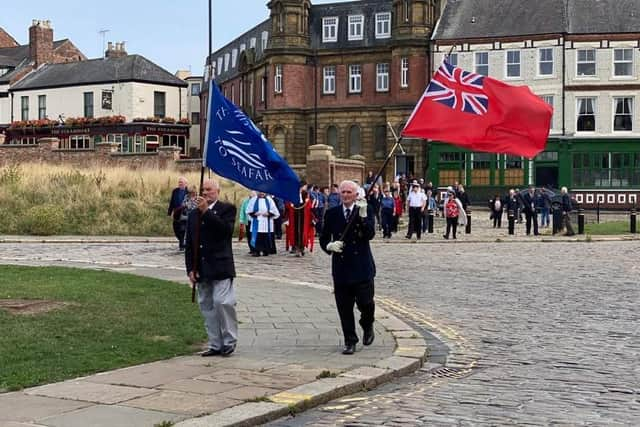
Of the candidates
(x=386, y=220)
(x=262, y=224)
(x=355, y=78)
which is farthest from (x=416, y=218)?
(x=355, y=78)

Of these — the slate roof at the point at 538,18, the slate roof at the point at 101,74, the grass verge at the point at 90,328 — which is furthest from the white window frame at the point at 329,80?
the grass verge at the point at 90,328

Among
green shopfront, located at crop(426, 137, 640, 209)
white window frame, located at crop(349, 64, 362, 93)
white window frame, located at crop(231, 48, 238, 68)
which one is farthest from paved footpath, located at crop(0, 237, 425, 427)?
white window frame, located at crop(231, 48, 238, 68)

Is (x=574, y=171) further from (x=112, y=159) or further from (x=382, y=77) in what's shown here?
(x=112, y=159)

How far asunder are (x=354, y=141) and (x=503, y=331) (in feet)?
162

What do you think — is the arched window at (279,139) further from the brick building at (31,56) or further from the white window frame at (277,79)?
the brick building at (31,56)

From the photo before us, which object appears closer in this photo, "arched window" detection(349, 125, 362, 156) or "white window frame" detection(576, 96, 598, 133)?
"white window frame" detection(576, 96, 598, 133)

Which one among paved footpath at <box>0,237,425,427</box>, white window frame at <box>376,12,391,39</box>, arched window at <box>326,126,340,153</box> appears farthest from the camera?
arched window at <box>326,126,340,153</box>

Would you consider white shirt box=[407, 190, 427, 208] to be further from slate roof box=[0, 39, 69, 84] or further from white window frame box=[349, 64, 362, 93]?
slate roof box=[0, 39, 69, 84]

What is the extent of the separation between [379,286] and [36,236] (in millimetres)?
17556

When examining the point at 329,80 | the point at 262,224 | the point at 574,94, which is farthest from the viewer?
the point at 329,80

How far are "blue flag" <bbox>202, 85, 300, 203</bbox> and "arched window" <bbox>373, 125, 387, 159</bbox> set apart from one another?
47.4 metres

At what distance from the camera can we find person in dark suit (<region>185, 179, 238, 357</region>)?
9.54 meters

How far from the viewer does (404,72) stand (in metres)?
57.8

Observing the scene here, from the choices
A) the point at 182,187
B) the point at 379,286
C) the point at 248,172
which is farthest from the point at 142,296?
the point at 182,187
